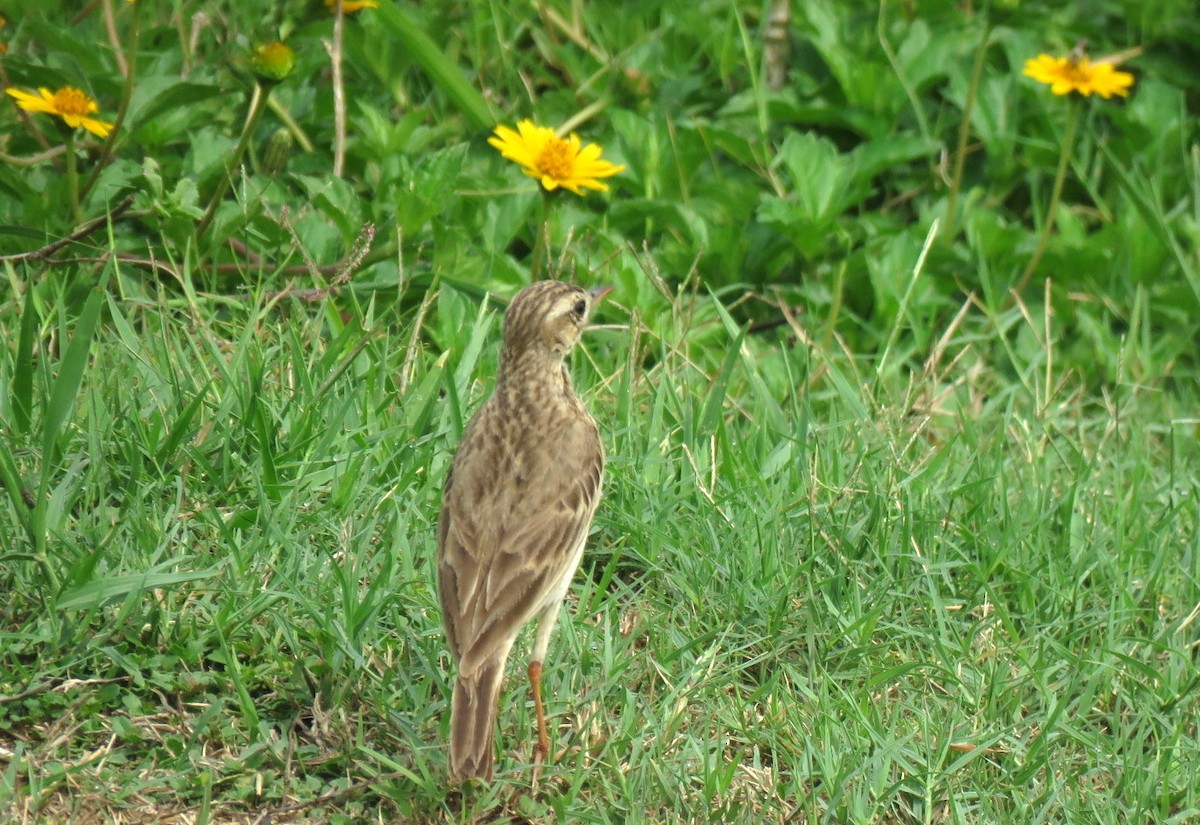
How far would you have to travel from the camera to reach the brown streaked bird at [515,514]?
3.97 metres

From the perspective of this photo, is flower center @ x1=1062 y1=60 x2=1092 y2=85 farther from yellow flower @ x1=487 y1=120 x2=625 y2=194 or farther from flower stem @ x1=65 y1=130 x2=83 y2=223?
flower stem @ x1=65 y1=130 x2=83 y2=223

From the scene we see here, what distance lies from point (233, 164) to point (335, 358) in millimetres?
873

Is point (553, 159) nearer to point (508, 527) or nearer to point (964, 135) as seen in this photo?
point (508, 527)

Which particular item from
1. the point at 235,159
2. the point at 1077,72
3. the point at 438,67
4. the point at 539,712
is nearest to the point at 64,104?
the point at 235,159

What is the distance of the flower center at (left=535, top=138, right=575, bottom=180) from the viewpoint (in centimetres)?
572

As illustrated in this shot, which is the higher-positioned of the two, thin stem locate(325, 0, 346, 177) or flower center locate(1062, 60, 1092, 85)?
thin stem locate(325, 0, 346, 177)

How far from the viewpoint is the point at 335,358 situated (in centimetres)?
540

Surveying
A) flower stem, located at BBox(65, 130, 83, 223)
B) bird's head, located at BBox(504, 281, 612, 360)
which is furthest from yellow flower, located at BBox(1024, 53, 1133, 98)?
flower stem, located at BBox(65, 130, 83, 223)

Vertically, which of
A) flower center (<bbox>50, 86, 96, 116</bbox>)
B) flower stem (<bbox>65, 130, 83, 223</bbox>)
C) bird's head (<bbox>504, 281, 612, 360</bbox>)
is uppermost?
flower center (<bbox>50, 86, 96, 116</bbox>)

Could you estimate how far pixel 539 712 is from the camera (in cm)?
420

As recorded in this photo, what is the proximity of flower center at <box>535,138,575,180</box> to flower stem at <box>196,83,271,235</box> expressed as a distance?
0.98 metres

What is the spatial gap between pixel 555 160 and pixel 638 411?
0.96 metres

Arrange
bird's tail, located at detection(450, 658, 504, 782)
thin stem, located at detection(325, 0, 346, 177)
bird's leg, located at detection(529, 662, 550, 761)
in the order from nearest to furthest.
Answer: bird's tail, located at detection(450, 658, 504, 782), bird's leg, located at detection(529, 662, 550, 761), thin stem, located at detection(325, 0, 346, 177)

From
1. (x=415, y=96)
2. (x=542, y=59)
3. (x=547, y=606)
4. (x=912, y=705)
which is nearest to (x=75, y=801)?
(x=547, y=606)
